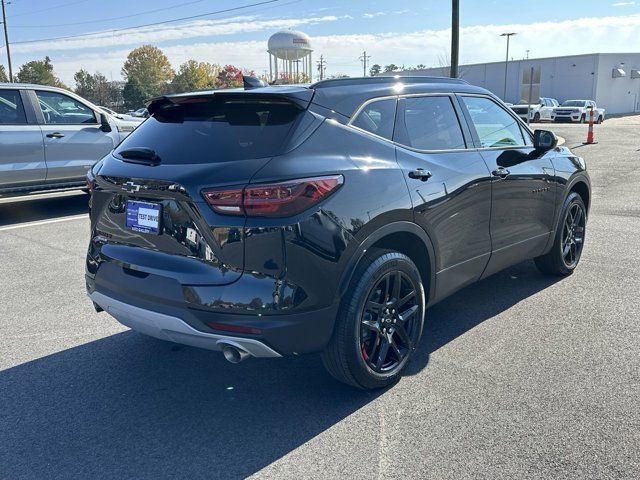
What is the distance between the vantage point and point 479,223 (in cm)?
417

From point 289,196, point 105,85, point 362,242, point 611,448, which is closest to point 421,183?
point 362,242

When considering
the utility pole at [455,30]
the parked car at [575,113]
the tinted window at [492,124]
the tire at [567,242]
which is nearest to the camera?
the tinted window at [492,124]

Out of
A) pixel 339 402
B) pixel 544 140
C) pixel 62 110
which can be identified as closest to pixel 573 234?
pixel 544 140

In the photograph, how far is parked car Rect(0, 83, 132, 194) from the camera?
8.52 metres

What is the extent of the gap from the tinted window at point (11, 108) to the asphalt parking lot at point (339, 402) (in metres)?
4.48

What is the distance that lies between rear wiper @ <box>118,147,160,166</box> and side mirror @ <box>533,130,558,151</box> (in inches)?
129

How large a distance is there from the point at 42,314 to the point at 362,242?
3.09m

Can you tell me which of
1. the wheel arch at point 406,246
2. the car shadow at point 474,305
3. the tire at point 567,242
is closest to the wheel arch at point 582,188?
the tire at point 567,242

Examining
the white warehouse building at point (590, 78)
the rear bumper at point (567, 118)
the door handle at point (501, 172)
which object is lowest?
the rear bumper at point (567, 118)

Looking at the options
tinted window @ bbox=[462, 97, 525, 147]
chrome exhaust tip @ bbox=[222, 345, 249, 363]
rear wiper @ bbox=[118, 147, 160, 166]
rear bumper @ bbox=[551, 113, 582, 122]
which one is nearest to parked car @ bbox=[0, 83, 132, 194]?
rear wiper @ bbox=[118, 147, 160, 166]

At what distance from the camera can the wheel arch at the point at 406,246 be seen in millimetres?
3123

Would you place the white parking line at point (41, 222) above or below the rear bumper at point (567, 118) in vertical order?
below

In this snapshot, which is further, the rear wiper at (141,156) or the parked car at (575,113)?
the parked car at (575,113)

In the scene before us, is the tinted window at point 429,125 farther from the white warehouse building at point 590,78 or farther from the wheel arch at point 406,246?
the white warehouse building at point 590,78
